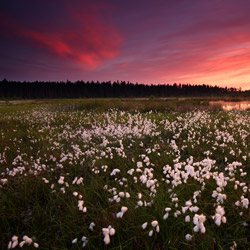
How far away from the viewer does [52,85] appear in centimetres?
12775

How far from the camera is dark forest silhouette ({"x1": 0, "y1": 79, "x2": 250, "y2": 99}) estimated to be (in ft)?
392

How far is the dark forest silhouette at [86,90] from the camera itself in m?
119

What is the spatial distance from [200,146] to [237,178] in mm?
2365

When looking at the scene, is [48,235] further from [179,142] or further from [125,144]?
[179,142]

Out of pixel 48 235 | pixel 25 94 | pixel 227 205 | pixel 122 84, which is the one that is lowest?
pixel 48 235

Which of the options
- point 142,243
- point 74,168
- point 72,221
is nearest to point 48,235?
point 72,221

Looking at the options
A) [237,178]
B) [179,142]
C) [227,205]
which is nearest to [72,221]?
[227,205]

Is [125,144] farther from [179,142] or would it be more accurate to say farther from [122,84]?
[122,84]

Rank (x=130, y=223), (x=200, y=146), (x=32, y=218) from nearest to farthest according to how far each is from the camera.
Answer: (x=130, y=223) → (x=32, y=218) → (x=200, y=146)

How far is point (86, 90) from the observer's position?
406 ft

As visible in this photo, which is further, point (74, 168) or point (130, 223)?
point (74, 168)

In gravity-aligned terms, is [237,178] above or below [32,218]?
above

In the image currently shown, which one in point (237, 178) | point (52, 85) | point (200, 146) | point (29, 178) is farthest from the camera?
point (52, 85)

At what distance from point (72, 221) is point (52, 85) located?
140 metres
